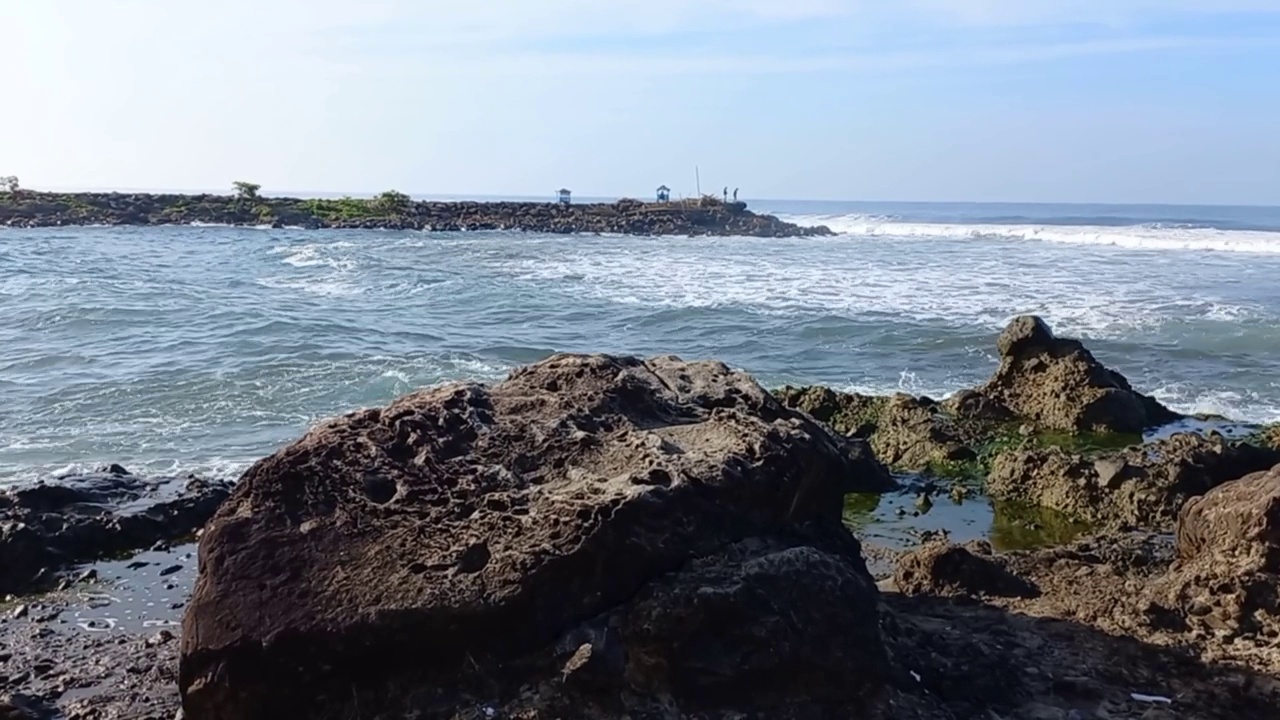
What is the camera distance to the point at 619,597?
14.1 feet

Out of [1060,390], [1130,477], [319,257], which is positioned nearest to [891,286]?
[1060,390]

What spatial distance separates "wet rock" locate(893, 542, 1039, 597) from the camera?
5996 millimetres

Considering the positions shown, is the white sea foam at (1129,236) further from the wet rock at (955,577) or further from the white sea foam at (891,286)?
the wet rock at (955,577)

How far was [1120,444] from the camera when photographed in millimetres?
10141

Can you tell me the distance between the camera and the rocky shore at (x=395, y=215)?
48.5 metres

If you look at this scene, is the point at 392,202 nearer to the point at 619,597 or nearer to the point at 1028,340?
the point at 1028,340

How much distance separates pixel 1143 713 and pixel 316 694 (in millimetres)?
3327

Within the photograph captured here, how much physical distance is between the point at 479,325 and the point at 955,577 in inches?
560

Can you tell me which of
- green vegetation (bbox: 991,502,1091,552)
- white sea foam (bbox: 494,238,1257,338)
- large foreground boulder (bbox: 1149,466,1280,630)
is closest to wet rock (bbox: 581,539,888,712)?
large foreground boulder (bbox: 1149,466,1280,630)

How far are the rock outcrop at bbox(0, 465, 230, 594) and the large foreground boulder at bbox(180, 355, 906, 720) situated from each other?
10.4 ft

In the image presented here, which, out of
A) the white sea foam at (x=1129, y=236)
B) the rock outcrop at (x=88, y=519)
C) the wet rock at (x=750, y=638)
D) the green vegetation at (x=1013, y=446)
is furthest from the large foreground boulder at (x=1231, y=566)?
the white sea foam at (x=1129, y=236)

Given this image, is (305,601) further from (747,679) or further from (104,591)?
(104,591)

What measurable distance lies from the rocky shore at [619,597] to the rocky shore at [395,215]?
4440 cm

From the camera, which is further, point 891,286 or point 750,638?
point 891,286
